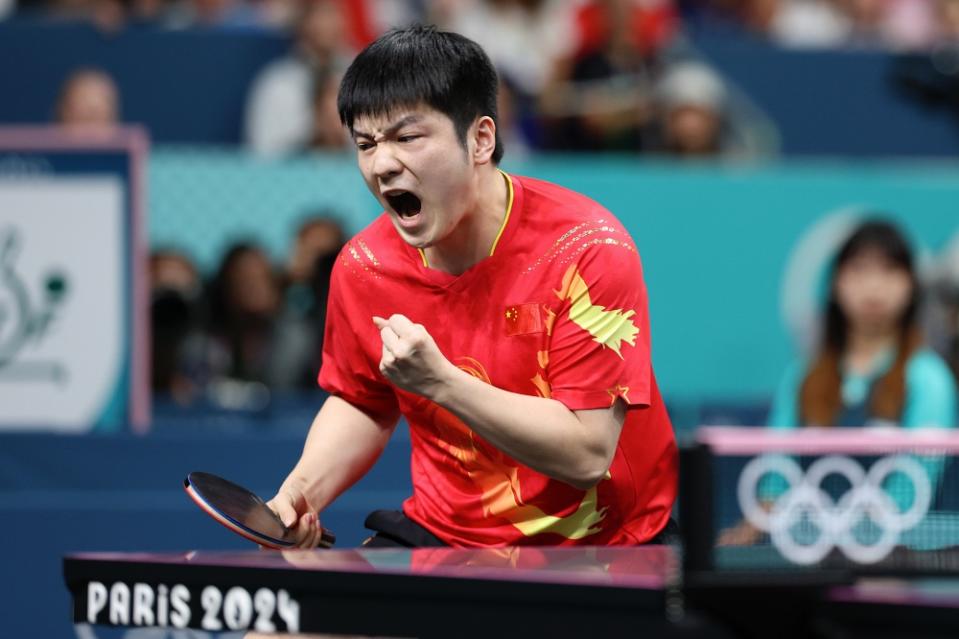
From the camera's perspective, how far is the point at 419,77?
2.80 metres

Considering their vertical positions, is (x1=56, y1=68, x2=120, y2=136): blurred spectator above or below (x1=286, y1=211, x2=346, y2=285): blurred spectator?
above

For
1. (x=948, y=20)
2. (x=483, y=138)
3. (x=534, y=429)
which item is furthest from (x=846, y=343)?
(x=948, y=20)

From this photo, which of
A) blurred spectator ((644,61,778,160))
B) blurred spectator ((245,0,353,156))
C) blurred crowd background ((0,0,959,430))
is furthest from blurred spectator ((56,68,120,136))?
blurred spectator ((644,61,778,160))

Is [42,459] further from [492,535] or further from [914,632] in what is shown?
[914,632]

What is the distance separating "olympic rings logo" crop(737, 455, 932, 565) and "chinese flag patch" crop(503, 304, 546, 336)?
73 cm

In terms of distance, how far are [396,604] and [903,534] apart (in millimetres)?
710

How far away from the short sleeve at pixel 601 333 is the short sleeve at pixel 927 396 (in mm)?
1615

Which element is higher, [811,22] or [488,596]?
[811,22]

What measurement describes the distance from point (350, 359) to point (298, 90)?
12.9 ft

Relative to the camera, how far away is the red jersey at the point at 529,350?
2906 mm

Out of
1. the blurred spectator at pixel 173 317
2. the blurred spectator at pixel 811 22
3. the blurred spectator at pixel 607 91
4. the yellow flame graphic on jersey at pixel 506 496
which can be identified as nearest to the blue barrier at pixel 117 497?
the blurred spectator at pixel 173 317

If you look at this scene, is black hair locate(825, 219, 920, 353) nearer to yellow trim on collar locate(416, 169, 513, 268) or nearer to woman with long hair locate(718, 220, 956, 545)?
woman with long hair locate(718, 220, 956, 545)

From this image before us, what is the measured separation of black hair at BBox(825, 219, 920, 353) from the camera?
15.1 ft

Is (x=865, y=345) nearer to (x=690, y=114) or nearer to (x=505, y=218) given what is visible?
(x=505, y=218)
